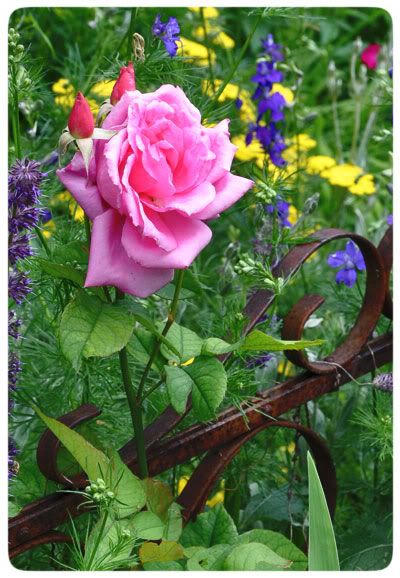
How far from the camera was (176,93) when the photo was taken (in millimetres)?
1003

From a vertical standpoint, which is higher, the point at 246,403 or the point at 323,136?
the point at 246,403

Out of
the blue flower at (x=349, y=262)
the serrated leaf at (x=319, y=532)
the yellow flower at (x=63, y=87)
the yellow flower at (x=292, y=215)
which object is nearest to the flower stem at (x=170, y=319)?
the serrated leaf at (x=319, y=532)

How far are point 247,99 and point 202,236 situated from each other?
1.11 meters

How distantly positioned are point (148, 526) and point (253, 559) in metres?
0.12

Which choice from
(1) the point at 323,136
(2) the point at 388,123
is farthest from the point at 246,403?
(1) the point at 323,136

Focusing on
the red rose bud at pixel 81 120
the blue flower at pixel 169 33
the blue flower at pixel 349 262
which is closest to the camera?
the red rose bud at pixel 81 120

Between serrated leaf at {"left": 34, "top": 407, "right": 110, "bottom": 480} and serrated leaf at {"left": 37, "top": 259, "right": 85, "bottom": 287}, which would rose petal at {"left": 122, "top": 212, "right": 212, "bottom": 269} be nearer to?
serrated leaf at {"left": 37, "top": 259, "right": 85, "bottom": 287}

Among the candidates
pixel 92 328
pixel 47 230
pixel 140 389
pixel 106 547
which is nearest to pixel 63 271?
pixel 92 328

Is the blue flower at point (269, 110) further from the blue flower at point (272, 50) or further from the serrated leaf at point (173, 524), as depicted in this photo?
the serrated leaf at point (173, 524)

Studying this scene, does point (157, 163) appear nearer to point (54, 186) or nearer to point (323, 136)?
point (54, 186)

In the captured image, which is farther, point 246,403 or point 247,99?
point 247,99

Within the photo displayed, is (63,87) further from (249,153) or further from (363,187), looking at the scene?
(363,187)

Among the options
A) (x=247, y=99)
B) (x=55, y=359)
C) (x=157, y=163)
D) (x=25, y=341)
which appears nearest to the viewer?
(x=157, y=163)

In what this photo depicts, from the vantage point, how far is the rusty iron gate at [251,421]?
1.13m
